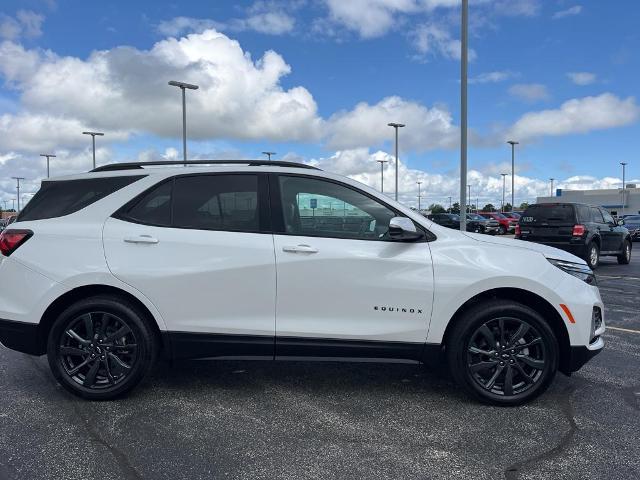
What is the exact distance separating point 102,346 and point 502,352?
9.54 feet

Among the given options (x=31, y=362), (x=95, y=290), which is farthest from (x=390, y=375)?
(x=31, y=362)

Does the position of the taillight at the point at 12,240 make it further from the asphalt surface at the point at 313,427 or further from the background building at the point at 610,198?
the background building at the point at 610,198

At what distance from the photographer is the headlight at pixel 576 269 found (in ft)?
12.8

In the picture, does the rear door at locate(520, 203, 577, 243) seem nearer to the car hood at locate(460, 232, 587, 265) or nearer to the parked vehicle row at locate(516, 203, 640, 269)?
the parked vehicle row at locate(516, 203, 640, 269)

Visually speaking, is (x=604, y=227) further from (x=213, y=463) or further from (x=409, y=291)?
(x=213, y=463)

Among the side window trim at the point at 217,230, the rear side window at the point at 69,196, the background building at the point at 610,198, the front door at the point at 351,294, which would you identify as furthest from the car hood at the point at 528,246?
the background building at the point at 610,198

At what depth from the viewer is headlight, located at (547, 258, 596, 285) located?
3887mm

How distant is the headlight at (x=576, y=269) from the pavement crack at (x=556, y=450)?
0.94m

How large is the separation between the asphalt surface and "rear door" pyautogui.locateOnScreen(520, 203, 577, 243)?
859 cm

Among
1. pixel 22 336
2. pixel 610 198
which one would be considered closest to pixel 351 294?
pixel 22 336

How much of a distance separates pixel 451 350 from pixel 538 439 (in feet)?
2.58

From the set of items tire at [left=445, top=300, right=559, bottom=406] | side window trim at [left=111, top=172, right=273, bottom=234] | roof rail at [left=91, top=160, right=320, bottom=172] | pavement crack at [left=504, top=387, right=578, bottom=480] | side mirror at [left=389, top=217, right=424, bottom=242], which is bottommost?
A: pavement crack at [left=504, top=387, right=578, bottom=480]

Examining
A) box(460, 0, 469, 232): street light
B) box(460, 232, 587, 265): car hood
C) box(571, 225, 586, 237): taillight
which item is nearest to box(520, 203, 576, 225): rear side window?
box(571, 225, 586, 237): taillight

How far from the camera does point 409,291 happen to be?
373cm
